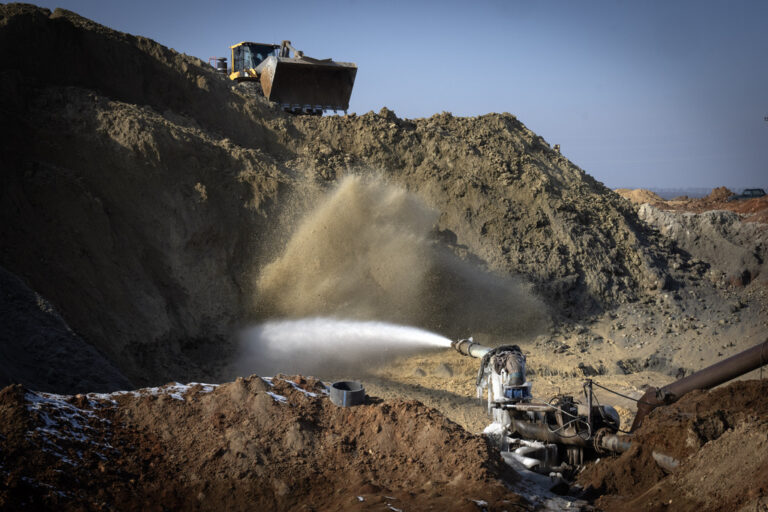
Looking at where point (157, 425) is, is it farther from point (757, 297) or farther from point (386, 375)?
point (757, 297)

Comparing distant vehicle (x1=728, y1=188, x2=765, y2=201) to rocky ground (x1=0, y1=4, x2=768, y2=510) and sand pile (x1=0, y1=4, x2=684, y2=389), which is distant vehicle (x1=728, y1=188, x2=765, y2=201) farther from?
sand pile (x1=0, y1=4, x2=684, y2=389)

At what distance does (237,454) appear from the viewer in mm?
6867

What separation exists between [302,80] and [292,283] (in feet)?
27.5

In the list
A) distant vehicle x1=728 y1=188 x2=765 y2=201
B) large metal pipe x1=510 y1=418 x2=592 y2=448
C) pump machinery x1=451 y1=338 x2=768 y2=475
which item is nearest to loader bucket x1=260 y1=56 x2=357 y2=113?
pump machinery x1=451 y1=338 x2=768 y2=475

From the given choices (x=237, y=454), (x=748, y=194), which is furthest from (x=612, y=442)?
(x=748, y=194)

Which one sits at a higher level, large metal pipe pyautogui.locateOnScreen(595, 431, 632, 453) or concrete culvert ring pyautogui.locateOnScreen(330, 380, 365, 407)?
concrete culvert ring pyautogui.locateOnScreen(330, 380, 365, 407)

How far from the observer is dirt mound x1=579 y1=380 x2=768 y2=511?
6.25 metres

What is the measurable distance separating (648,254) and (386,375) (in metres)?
10.2

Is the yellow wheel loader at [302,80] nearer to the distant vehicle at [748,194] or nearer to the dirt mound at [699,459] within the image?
the dirt mound at [699,459]

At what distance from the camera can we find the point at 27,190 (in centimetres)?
1431

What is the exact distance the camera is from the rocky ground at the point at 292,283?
268 inches

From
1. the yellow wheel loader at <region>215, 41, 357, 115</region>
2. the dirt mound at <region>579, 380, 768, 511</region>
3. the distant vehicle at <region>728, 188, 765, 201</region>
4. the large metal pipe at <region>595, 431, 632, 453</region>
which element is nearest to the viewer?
the dirt mound at <region>579, 380, 768, 511</region>

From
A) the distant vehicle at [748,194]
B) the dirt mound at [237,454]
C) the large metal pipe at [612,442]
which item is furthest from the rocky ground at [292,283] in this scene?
the distant vehicle at [748,194]

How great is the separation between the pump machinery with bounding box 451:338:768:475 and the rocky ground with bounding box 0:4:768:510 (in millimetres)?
754
